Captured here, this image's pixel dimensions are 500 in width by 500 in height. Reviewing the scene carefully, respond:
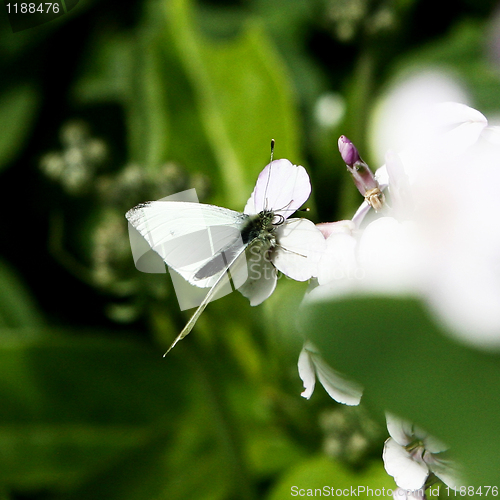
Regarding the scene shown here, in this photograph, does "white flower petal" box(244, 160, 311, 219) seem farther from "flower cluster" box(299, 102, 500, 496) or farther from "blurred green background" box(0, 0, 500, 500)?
"blurred green background" box(0, 0, 500, 500)

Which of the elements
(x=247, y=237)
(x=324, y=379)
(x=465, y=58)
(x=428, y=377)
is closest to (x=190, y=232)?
(x=247, y=237)

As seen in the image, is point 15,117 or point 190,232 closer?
point 190,232

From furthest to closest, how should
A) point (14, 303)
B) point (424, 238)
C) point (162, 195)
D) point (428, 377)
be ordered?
point (14, 303) → point (162, 195) → point (424, 238) → point (428, 377)

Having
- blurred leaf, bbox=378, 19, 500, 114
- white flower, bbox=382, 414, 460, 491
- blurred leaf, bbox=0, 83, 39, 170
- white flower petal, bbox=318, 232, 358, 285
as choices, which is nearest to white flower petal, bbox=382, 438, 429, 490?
white flower, bbox=382, 414, 460, 491

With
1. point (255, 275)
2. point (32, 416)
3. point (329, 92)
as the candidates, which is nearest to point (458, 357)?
point (255, 275)

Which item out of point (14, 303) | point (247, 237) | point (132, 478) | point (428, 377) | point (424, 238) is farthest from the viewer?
point (14, 303)

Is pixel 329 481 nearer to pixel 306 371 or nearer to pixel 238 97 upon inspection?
pixel 306 371

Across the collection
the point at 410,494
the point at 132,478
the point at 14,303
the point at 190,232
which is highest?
the point at 190,232

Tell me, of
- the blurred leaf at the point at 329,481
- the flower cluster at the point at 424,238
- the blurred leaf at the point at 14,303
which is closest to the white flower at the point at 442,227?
the flower cluster at the point at 424,238
